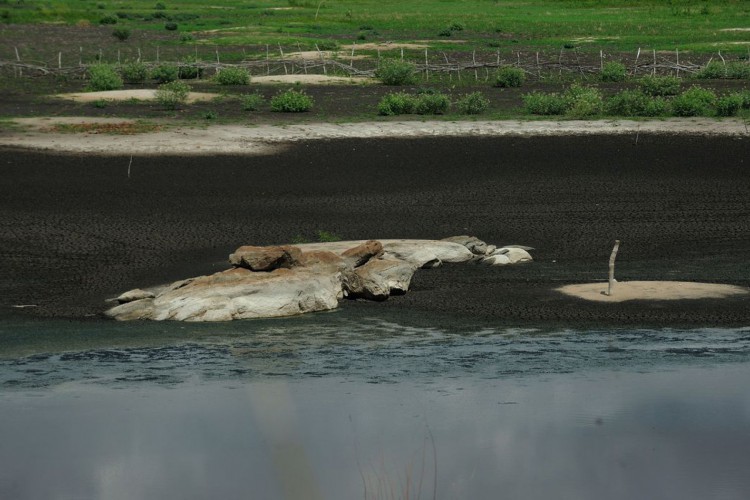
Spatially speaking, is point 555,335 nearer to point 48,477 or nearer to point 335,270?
point 335,270

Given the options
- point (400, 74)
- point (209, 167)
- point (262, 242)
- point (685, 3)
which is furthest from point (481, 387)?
point (685, 3)

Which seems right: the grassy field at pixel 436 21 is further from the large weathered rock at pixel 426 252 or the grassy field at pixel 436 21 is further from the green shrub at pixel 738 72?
the large weathered rock at pixel 426 252

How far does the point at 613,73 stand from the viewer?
198 ft

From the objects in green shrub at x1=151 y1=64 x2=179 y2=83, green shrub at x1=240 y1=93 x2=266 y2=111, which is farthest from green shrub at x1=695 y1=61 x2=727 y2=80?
green shrub at x1=151 y1=64 x2=179 y2=83

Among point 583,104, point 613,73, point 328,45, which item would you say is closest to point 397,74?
point 613,73

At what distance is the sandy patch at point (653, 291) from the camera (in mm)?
24375

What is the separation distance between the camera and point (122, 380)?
62.7 ft

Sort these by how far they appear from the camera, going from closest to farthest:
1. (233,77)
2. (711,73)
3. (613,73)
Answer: (233,77) → (711,73) → (613,73)

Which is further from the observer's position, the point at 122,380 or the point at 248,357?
the point at 248,357

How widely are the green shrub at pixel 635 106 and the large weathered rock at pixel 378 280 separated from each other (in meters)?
24.4

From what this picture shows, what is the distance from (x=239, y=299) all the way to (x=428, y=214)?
453 inches

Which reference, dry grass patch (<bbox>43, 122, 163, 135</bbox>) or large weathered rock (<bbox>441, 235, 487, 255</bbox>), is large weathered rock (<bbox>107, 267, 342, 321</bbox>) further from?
dry grass patch (<bbox>43, 122, 163, 135</bbox>)

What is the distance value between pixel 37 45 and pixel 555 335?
212 ft

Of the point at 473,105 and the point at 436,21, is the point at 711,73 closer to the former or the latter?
the point at 473,105
